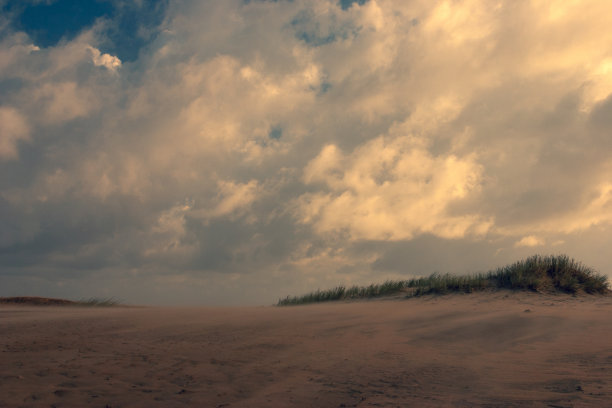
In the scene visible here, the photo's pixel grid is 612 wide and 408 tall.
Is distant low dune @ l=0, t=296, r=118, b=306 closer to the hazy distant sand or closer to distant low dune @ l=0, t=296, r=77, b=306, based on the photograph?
distant low dune @ l=0, t=296, r=77, b=306

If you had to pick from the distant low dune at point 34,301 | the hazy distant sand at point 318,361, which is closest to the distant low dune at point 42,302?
the distant low dune at point 34,301

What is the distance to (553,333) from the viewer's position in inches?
253

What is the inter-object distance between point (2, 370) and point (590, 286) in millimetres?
13484

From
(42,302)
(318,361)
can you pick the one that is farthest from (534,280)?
(42,302)

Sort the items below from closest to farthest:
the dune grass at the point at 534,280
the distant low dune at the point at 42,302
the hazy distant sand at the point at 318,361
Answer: the hazy distant sand at the point at 318,361 → the dune grass at the point at 534,280 → the distant low dune at the point at 42,302

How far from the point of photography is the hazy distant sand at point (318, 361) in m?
3.84

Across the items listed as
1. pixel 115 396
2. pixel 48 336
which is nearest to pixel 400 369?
pixel 115 396

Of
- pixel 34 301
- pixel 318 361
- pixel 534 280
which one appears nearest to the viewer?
pixel 318 361

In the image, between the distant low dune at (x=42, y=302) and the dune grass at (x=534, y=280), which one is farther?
the distant low dune at (x=42, y=302)

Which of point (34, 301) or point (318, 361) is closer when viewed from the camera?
point (318, 361)

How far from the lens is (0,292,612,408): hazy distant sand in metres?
3.84

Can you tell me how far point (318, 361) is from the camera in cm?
523

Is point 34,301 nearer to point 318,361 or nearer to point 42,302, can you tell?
point 42,302

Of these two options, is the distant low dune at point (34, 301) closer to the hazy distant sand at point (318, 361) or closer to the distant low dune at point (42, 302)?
the distant low dune at point (42, 302)
